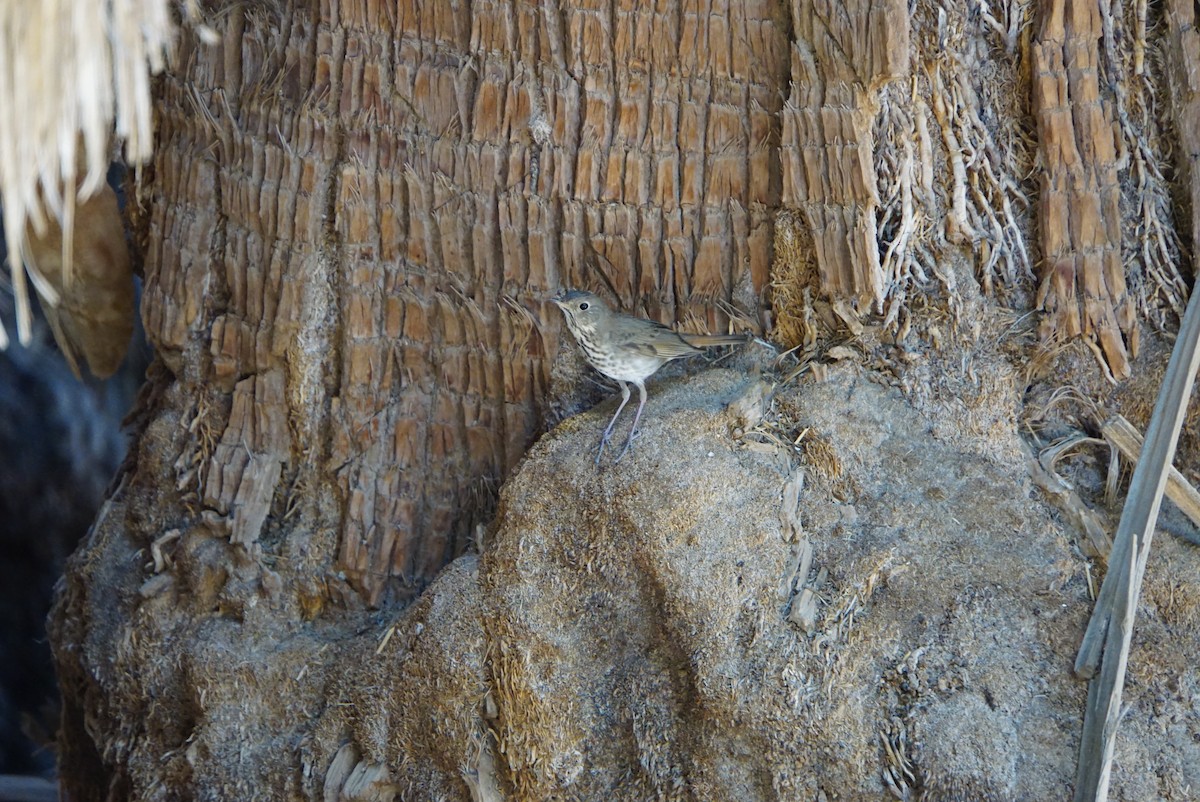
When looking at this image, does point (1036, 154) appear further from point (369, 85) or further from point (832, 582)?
point (369, 85)

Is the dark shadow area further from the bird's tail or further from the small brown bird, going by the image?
the bird's tail

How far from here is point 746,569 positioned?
2.96 metres

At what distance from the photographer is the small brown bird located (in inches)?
126

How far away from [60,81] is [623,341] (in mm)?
1637

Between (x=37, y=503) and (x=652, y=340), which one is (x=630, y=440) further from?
(x=37, y=503)

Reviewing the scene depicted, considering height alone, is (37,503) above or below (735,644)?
below

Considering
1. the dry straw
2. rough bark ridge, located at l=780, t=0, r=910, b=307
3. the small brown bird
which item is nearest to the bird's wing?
the small brown bird

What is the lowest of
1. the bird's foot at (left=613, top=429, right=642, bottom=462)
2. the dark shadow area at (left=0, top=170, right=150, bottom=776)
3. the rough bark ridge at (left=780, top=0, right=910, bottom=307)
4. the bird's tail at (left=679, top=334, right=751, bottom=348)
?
the dark shadow area at (left=0, top=170, right=150, bottom=776)

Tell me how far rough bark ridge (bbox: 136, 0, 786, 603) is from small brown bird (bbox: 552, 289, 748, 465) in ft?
0.48

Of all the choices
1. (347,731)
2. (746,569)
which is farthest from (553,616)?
(347,731)

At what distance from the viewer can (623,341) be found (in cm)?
321

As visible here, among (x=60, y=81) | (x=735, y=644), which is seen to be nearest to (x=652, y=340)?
(x=735, y=644)

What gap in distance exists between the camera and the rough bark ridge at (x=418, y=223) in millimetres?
3309

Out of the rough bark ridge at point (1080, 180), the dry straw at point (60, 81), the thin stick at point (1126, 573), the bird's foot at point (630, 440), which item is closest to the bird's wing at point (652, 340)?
the bird's foot at point (630, 440)
